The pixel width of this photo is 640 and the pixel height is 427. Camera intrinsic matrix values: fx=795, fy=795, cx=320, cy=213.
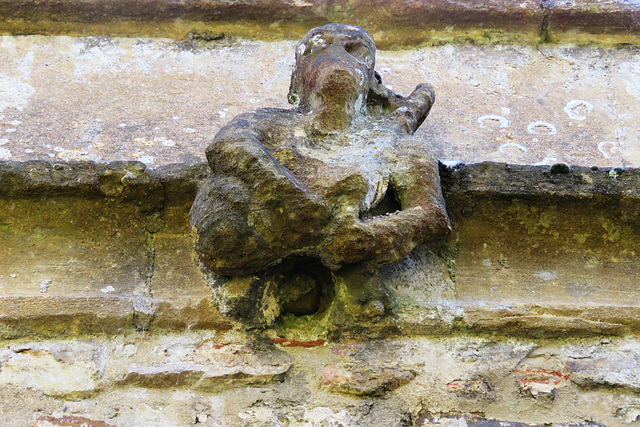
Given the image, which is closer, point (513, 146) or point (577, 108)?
point (513, 146)

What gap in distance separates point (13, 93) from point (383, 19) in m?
1.76

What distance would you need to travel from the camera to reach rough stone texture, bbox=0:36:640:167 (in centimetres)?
323

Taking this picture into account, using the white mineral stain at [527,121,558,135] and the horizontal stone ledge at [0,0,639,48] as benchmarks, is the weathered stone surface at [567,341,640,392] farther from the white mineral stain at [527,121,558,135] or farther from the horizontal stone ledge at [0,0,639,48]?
the horizontal stone ledge at [0,0,639,48]

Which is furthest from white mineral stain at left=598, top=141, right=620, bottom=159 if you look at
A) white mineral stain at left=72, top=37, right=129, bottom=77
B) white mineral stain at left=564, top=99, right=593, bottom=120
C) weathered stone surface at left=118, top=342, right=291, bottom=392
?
white mineral stain at left=72, top=37, right=129, bottom=77

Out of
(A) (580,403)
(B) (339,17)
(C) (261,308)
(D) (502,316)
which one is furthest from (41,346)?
(B) (339,17)

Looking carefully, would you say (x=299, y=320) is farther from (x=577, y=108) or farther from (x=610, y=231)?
(x=577, y=108)

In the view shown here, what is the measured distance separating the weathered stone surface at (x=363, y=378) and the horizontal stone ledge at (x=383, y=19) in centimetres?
214

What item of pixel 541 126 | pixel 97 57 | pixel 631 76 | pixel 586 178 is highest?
pixel 631 76

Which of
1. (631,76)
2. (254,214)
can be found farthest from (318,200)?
(631,76)

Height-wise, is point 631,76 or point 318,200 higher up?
point 631,76

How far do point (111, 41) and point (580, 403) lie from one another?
2713mm

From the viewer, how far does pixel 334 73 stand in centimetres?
246

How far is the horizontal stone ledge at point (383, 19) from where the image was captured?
3840 millimetres

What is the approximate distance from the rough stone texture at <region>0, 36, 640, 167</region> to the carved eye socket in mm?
725
